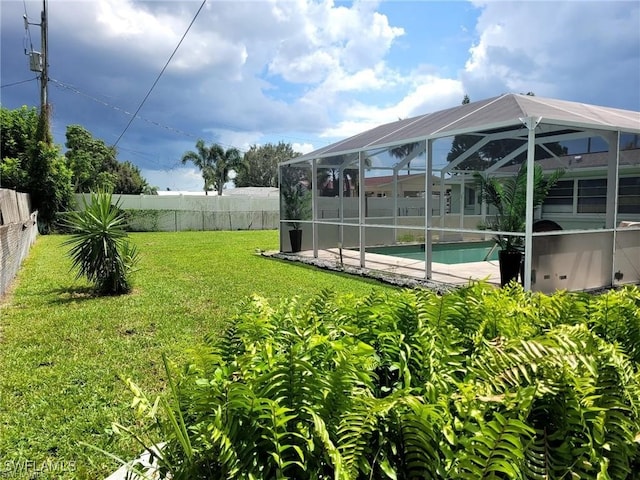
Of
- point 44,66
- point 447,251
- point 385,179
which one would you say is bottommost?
point 447,251

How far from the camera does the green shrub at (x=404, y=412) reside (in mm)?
978

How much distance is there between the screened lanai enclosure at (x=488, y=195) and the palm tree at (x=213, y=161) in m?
32.6

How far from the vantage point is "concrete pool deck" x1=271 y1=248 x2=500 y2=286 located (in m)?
8.15

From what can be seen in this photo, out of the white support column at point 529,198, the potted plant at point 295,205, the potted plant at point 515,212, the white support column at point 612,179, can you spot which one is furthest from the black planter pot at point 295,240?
the white support column at point 612,179

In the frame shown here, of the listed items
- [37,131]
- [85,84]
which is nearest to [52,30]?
[37,131]

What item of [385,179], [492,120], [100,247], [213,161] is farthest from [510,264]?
[213,161]

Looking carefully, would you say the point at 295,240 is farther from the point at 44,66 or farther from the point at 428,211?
the point at 44,66

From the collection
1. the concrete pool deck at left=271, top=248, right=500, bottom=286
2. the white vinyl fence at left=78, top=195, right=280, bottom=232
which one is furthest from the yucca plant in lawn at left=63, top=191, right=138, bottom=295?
the white vinyl fence at left=78, top=195, right=280, bottom=232

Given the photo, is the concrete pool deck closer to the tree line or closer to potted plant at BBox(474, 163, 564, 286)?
potted plant at BBox(474, 163, 564, 286)

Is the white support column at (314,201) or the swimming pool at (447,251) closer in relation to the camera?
the white support column at (314,201)

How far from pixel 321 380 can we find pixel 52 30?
22608mm

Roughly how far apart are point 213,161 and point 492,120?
40575 millimetres

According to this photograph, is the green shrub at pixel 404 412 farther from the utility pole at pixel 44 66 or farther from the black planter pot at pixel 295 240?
the utility pole at pixel 44 66

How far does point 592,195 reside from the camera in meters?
9.50
